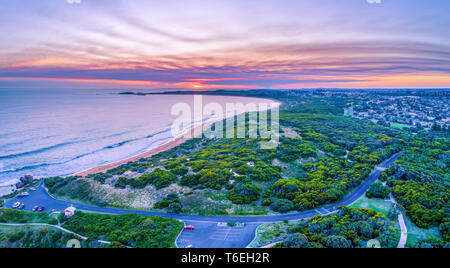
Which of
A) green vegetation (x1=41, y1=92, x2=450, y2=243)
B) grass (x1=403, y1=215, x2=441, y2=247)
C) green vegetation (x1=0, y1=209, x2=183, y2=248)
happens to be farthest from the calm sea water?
grass (x1=403, y1=215, x2=441, y2=247)

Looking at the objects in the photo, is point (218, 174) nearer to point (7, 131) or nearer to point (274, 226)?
point (274, 226)

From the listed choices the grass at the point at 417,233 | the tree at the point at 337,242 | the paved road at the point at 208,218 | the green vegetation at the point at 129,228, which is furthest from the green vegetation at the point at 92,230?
the grass at the point at 417,233

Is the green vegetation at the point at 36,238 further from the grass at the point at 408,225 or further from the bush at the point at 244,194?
the grass at the point at 408,225

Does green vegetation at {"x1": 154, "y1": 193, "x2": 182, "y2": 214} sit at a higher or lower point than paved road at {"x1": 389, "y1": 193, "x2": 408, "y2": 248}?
lower

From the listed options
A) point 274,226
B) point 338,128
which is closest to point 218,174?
point 274,226

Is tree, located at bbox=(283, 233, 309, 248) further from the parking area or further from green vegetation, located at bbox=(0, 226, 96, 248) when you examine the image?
green vegetation, located at bbox=(0, 226, 96, 248)

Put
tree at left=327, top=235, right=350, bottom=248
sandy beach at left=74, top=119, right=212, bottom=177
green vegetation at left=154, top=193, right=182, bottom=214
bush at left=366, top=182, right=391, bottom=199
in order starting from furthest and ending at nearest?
1. sandy beach at left=74, top=119, right=212, bottom=177
2. bush at left=366, top=182, right=391, bottom=199
3. green vegetation at left=154, top=193, right=182, bottom=214
4. tree at left=327, top=235, right=350, bottom=248

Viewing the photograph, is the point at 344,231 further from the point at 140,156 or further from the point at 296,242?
the point at 140,156
